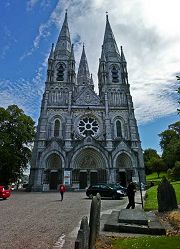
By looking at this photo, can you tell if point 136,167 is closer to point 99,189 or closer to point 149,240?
point 99,189

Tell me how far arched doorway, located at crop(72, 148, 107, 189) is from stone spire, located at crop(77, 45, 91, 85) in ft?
80.8

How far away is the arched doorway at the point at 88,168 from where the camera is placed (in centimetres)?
3356

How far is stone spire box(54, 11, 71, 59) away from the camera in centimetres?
4500

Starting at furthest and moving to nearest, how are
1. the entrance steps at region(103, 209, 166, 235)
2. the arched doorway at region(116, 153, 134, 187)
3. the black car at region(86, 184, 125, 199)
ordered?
the arched doorway at region(116, 153, 134, 187)
the black car at region(86, 184, 125, 199)
the entrance steps at region(103, 209, 166, 235)

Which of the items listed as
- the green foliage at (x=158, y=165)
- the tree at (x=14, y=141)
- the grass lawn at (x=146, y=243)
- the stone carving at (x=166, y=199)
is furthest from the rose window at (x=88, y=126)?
Answer: the grass lawn at (x=146, y=243)

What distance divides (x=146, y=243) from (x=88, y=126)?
110 ft

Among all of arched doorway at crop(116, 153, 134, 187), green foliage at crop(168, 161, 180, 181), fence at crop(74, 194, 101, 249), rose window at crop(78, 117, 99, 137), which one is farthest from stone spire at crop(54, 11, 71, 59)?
fence at crop(74, 194, 101, 249)

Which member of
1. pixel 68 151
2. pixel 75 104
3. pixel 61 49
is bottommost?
pixel 68 151

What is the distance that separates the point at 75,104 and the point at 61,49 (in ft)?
48.3

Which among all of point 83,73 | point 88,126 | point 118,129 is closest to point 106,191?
point 118,129

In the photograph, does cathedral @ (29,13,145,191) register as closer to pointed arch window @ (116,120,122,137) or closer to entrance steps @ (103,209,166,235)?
pointed arch window @ (116,120,122,137)

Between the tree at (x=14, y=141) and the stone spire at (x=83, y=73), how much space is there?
75.1ft

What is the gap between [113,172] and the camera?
108ft

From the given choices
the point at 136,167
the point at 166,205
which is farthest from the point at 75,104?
the point at 166,205
